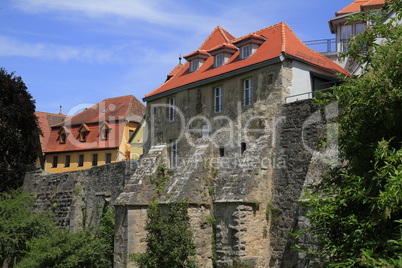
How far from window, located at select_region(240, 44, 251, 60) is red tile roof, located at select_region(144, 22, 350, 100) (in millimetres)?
252

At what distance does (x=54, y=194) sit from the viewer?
29094mm

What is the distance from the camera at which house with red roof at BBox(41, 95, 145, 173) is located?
4122cm

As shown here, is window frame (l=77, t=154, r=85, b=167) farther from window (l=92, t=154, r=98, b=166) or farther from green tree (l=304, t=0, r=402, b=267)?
green tree (l=304, t=0, r=402, b=267)

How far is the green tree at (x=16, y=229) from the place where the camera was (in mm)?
23453

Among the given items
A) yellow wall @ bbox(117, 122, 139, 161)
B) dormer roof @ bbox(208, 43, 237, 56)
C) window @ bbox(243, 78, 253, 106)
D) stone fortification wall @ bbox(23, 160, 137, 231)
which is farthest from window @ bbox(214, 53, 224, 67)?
yellow wall @ bbox(117, 122, 139, 161)

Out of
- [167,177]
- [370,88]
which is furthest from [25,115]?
[370,88]

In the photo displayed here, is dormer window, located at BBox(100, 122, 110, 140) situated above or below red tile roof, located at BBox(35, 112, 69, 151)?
below

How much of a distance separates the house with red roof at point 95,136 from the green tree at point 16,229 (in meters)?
15.5

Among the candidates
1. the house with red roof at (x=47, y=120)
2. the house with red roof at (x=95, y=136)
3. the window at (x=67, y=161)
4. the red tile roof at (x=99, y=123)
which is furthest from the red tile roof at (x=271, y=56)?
the house with red roof at (x=47, y=120)

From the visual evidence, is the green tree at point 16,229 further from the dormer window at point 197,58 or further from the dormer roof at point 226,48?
the dormer roof at point 226,48

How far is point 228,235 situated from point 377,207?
8.27 m

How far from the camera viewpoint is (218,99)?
20.1 m

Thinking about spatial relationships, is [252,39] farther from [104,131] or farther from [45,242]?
[104,131]

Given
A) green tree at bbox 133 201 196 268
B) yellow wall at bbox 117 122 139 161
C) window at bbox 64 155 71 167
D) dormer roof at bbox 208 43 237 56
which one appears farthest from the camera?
window at bbox 64 155 71 167
